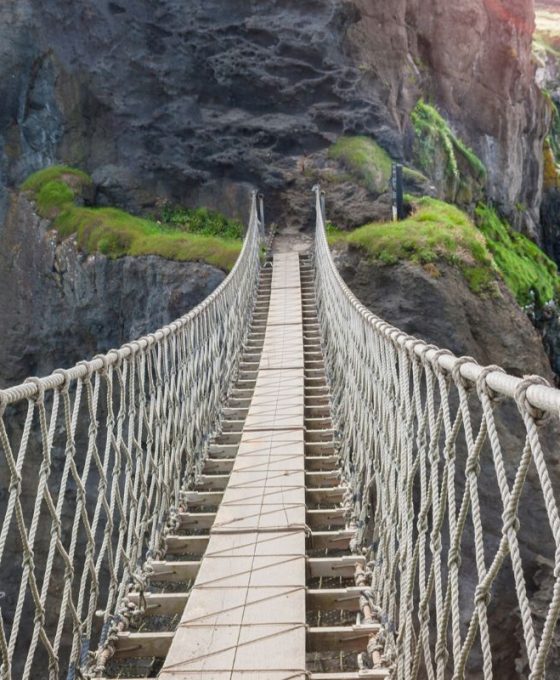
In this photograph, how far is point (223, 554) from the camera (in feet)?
9.33

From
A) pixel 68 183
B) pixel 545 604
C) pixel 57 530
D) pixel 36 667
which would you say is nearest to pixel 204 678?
pixel 57 530

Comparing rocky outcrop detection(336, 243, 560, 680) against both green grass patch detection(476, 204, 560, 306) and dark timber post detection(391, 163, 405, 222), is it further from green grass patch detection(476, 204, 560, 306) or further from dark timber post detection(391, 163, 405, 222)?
green grass patch detection(476, 204, 560, 306)

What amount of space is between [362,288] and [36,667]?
7.18 metres

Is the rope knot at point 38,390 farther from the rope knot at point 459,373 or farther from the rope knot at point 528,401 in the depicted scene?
the rope knot at point 528,401

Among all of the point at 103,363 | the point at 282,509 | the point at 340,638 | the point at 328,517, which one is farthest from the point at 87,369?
the point at 328,517

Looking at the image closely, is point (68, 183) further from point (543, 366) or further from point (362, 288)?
point (543, 366)

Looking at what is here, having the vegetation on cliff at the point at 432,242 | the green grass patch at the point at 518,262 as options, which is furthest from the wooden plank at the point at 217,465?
the green grass patch at the point at 518,262

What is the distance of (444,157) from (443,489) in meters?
12.9

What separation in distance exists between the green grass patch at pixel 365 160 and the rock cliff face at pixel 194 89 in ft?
0.97

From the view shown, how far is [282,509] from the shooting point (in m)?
3.22

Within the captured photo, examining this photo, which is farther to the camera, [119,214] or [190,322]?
[119,214]

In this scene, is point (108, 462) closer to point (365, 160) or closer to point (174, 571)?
point (174, 571)

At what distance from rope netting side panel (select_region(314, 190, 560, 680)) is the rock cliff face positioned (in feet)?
19.7

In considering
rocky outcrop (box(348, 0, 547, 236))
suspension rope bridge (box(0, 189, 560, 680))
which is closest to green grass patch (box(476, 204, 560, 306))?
rocky outcrop (box(348, 0, 547, 236))
